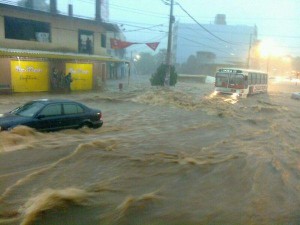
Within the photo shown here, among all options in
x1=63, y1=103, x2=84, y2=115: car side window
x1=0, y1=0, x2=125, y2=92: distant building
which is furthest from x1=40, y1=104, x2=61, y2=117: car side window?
x1=0, y1=0, x2=125, y2=92: distant building

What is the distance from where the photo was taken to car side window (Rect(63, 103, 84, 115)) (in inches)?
437

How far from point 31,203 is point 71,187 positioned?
996mm

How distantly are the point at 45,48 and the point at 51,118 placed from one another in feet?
58.1

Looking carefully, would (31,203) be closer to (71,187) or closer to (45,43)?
(71,187)

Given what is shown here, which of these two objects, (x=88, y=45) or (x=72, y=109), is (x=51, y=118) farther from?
(x=88, y=45)

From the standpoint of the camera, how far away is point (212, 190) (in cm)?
727

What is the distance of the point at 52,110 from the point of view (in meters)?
10.7

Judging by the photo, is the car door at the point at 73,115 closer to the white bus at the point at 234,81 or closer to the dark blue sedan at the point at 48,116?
the dark blue sedan at the point at 48,116

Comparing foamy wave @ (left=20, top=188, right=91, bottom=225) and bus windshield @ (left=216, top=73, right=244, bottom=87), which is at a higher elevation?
bus windshield @ (left=216, top=73, right=244, bottom=87)

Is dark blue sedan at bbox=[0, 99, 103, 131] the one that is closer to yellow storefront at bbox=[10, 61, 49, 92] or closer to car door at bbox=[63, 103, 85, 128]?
car door at bbox=[63, 103, 85, 128]

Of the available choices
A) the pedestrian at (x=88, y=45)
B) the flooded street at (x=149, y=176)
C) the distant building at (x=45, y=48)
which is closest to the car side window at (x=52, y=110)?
the flooded street at (x=149, y=176)

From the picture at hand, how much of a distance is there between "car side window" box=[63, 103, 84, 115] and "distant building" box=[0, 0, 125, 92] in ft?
42.8

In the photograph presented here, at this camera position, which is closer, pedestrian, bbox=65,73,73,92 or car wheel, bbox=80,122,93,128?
car wheel, bbox=80,122,93,128

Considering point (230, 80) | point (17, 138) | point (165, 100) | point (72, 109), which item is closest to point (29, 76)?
point (165, 100)
